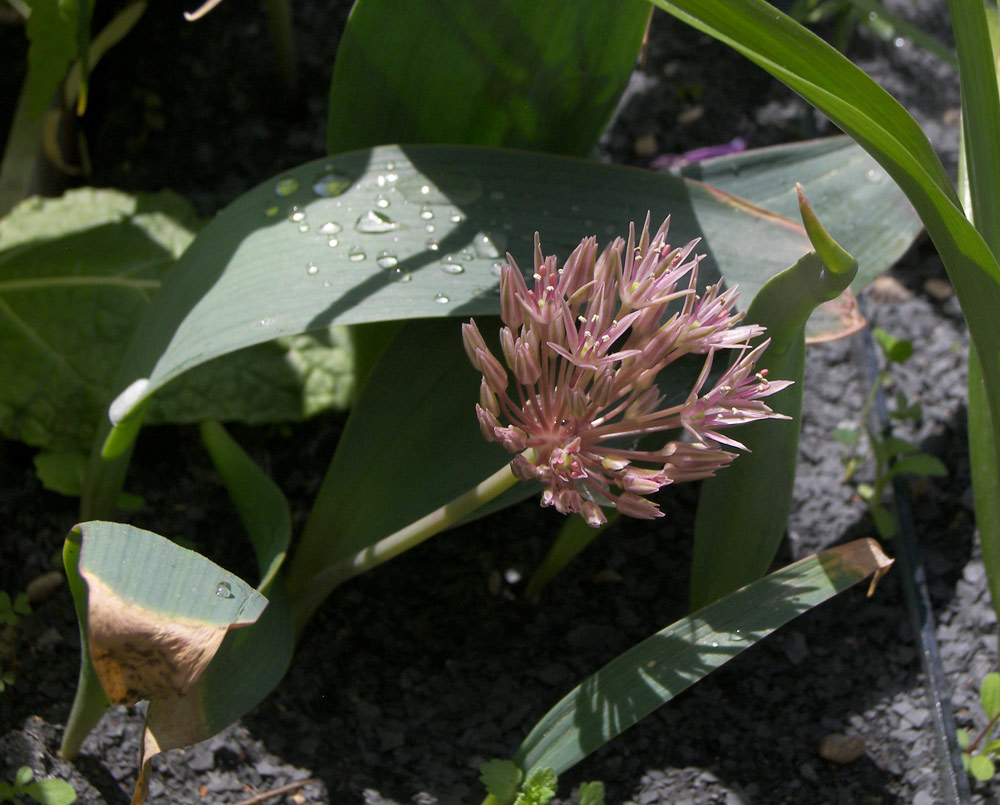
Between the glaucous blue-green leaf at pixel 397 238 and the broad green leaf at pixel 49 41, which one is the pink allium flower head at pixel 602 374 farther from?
the broad green leaf at pixel 49 41

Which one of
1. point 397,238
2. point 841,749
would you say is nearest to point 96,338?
point 397,238

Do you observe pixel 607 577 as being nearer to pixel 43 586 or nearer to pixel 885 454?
pixel 885 454

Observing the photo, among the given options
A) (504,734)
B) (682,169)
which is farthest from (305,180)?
(504,734)

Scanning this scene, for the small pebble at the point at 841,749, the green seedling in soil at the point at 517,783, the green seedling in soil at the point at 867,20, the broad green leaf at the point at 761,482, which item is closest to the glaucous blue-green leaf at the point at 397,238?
the broad green leaf at the point at 761,482

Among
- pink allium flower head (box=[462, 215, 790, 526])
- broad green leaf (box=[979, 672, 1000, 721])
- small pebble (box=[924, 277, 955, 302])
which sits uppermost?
small pebble (box=[924, 277, 955, 302])

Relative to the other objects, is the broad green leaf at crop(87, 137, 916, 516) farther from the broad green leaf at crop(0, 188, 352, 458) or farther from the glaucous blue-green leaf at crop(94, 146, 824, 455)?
the broad green leaf at crop(0, 188, 352, 458)

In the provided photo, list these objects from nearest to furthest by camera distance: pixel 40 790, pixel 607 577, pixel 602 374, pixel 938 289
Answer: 1. pixel 602 374
2. pixel 40 790
3. pixel 607 577
4. pixel 938 289

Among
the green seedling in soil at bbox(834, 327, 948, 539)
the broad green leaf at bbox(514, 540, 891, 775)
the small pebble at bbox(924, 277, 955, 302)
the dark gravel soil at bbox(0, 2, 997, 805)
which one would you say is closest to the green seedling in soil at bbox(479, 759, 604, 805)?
the broad green leaf at bbox(514, 540, 891, 775)

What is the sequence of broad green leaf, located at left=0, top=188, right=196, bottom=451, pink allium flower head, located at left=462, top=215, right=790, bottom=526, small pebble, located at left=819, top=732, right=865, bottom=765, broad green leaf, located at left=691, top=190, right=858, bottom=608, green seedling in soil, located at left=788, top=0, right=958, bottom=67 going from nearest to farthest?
pink allium flower head, located at left=462, top=215, right=790, bottom=526 < broad green leaf, located at left=691, top=190, right=858, bottom=608 < small pebble, located at left=819, top=732, right=865, bottom=765 < broad green leaf, located at left=0, top=188, right=196, bottom=451 < green seedling in soil, located at left=788, top=0, right=958, bottom=67
